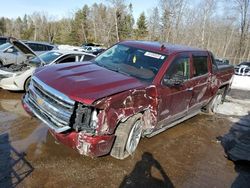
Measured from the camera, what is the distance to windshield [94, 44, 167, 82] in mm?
4930

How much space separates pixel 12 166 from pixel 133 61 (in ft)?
9.49

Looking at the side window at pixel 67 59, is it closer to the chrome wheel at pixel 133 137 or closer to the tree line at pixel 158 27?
the chrome wheel at pixel 133 137

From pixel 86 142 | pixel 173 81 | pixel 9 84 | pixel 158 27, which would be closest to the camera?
pixel 86 142

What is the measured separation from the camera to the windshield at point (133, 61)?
16.2ft

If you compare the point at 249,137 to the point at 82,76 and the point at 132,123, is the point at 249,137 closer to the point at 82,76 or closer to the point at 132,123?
the point at 132,123

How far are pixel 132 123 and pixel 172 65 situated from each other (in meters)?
1.55

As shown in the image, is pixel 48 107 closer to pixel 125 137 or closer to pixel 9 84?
pixel 125 137

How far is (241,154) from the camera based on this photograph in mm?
5172

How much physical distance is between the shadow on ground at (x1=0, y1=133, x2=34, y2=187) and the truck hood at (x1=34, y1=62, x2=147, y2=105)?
1.28m

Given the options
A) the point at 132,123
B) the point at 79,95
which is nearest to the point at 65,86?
the point at 79,95

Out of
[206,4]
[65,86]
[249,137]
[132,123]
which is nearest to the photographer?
[65,86]

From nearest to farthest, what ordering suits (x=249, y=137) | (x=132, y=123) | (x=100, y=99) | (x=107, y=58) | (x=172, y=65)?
(x=100, y=99) < (x=132, y=123) < (x=172, y=65) < (x=107, y=58) < (x=249, y=137)

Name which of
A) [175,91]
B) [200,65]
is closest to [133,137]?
[175,91]

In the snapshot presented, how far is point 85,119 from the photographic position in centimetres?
378
